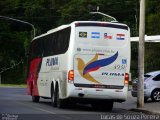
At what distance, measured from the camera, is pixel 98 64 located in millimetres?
25031

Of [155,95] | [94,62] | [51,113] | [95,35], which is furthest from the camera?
[155,95]

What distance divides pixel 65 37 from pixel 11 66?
62.6 metres

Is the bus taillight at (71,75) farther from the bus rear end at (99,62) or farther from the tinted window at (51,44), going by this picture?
the tinted window at (51,44)

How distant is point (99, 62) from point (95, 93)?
4.54 ft

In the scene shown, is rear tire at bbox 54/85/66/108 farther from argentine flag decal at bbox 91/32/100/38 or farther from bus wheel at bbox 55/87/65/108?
argentine flag decal at bbox 91/32/100/38

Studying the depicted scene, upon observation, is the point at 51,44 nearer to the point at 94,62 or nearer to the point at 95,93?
the point at 94,62

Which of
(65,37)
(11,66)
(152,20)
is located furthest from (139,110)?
(11,66)

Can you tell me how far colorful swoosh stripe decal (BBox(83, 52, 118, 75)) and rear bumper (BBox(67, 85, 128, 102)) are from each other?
802 mm

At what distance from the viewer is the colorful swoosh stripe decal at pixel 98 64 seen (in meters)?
24.9

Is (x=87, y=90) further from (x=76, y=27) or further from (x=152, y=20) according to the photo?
(x=152, y=20)

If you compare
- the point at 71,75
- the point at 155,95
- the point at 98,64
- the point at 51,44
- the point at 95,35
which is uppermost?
the point at 95,35

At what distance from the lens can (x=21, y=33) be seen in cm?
9438

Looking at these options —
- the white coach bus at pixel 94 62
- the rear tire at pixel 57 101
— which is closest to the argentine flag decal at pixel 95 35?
the white coach bus at pixel 94 62

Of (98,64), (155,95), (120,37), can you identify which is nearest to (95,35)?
(120,37)
